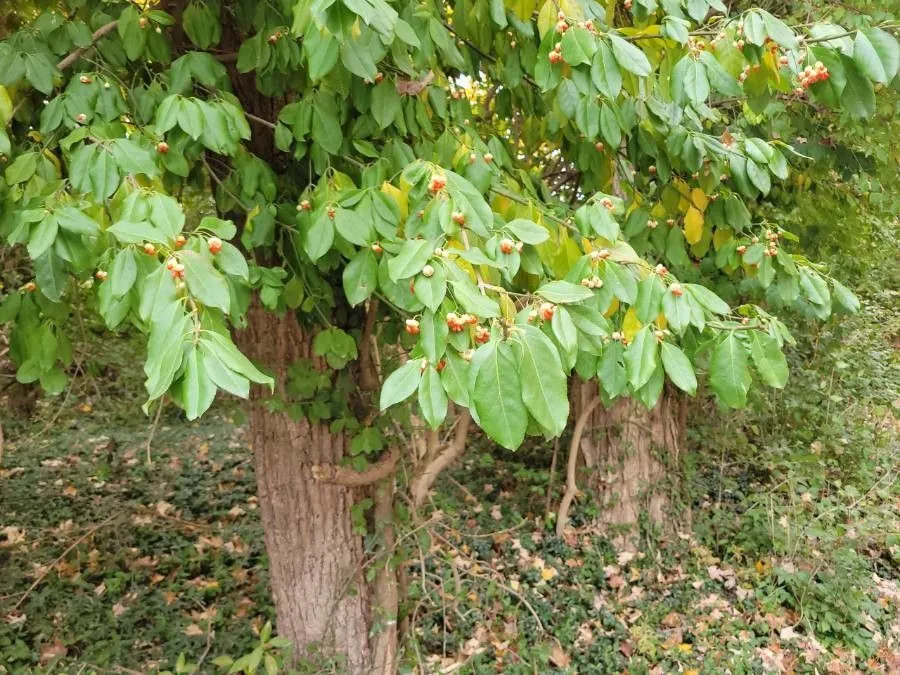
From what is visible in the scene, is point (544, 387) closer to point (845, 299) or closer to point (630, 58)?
point (630, 58)

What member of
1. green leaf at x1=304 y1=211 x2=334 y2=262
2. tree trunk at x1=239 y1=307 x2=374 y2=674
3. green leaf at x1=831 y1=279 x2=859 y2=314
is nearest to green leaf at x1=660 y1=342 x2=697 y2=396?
green leaf at x1=304 y1=211 x2=334 y2=262

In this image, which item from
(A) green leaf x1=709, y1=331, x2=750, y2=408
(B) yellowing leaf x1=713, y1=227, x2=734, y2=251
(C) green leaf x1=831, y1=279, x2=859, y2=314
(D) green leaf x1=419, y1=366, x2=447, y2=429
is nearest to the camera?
(D) green leaf x1=419, y1=366, x2=447, y2=429

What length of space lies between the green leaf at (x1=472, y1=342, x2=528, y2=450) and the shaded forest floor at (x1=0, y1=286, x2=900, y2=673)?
253cm

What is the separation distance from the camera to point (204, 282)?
3.81ft

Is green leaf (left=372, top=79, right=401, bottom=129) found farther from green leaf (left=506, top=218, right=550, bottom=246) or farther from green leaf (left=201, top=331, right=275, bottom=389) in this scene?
green leaf (left=201, top=331, right=275, bottom=389)

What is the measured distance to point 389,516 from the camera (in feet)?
10.7

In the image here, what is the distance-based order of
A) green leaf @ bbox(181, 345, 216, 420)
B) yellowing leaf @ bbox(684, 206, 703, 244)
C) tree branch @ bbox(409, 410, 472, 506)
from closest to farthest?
1. green leaf @ bbox(181, 345, 216, 420)
2. yellowing leaf @ bbox(684, 206, 703, 244)
3. tree branch @ bbox(409, 410, 472, 506)

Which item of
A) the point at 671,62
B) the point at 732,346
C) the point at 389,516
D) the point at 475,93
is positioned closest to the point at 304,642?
the point at 389,516

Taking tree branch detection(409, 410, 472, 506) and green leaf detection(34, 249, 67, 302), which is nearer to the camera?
green leaf detection(34, 249, 67, 302)

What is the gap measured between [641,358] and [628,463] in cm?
392

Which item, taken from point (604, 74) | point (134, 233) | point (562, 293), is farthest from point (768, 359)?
point (134, 233)

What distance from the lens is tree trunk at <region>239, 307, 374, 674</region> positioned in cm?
291

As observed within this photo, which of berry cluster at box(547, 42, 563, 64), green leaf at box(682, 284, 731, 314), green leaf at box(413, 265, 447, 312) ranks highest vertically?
berry cluster at box(547, 42, 563, 64)

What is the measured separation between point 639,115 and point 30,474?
5.55 meters
